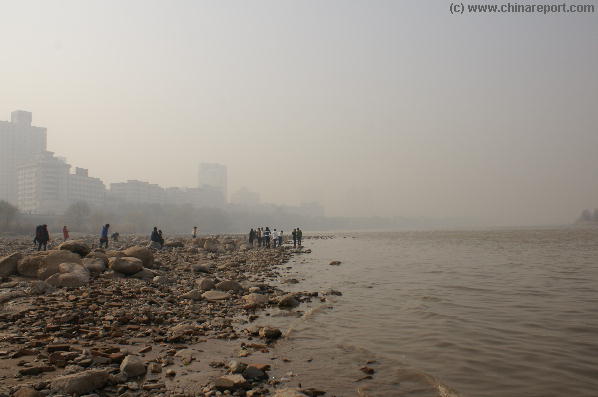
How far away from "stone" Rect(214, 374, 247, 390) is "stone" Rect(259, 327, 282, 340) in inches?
106

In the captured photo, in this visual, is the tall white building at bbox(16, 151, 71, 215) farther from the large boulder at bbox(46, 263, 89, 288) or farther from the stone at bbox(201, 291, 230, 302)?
the stone at bbox(201, 291, 230, 302)

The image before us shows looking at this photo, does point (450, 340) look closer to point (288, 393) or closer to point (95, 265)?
point (288, 393)

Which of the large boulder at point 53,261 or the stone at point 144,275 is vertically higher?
the large boulder at point 53,261

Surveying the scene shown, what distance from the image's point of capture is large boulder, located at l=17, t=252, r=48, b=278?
13141 millimetres

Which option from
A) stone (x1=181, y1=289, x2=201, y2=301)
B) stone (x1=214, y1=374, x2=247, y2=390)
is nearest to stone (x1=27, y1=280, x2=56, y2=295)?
stone (x1=181, y1=289, x2=201, y2=301)

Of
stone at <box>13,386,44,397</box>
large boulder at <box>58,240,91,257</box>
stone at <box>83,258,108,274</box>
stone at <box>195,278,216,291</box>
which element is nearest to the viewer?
stone at <box>13,386,44,397</box>

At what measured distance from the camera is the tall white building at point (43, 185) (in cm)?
14862

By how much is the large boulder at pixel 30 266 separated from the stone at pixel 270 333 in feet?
32.6

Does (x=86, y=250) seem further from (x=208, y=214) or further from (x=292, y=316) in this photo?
(x=208, y=214)

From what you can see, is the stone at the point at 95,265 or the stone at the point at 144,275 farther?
the stone at the point at 144,275

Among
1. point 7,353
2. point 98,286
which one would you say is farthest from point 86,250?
point 7,353

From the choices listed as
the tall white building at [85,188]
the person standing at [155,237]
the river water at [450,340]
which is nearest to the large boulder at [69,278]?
the river water at [450,340]

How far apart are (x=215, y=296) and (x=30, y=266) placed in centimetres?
721

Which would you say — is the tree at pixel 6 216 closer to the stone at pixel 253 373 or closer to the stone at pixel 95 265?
the stone at pixel 95 265
